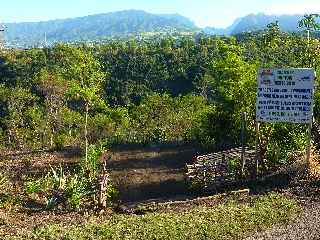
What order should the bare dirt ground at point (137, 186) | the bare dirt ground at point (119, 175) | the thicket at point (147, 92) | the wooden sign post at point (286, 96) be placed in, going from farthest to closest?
the thicket at point (147, 92) → the wooden sign post at point (286, 96) → the bare dirt ground at point (119, 175) → the bare dirt ground at point (137, 186)

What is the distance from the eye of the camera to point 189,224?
9.13 m

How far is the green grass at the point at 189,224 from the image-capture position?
875 cm

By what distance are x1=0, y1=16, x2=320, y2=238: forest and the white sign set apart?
1.35 metres

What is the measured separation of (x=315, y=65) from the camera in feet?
49.3

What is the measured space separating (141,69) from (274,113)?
206ft

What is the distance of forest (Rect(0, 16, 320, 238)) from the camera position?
13.9 m

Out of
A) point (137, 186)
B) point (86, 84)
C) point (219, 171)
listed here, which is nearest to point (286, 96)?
point (219, 171)

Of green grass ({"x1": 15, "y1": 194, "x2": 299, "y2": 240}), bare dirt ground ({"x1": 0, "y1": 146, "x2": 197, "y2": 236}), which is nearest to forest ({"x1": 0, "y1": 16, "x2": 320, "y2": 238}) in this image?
bare dirt ground ({"x1": 0, "y1": 146, "x2": 197, "y2": 236})

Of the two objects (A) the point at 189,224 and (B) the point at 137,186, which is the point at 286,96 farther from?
(B) the point at 137,186

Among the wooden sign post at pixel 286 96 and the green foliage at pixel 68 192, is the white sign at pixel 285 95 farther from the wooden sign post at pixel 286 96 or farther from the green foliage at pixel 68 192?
the green foliage at pixel 68 192

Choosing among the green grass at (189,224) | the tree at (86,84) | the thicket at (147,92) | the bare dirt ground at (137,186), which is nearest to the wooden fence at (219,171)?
the bare dirt ground at (137,186)

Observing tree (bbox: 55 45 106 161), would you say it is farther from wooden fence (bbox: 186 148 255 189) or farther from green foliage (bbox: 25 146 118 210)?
wooden fence (bbox: 186 148 255 189)

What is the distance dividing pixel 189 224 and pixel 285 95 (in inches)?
179

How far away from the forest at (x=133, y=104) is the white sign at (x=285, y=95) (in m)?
1.35
